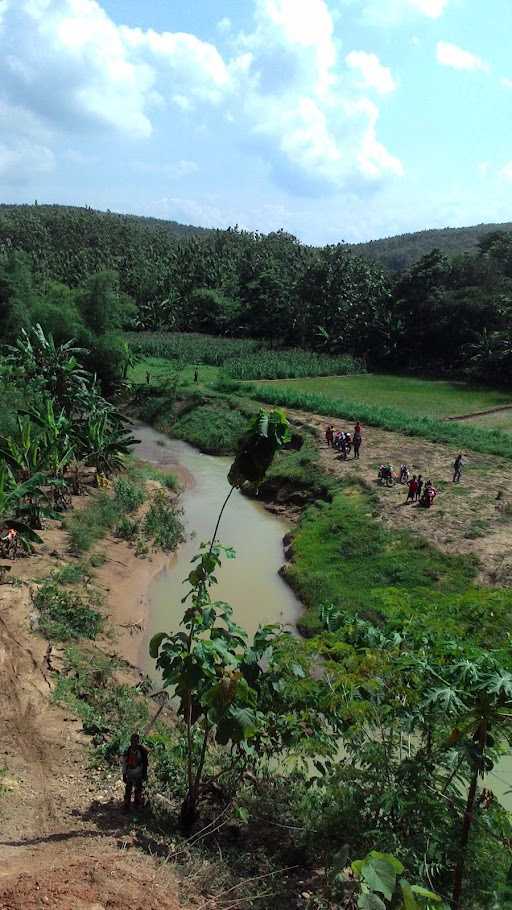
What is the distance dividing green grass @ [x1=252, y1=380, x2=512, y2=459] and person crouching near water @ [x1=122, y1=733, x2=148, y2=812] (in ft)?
74.7

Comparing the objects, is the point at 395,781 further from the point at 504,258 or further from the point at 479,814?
the point at 504,258

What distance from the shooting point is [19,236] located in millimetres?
81000

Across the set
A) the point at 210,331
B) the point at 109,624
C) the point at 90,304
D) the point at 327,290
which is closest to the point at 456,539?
the point at 109,624

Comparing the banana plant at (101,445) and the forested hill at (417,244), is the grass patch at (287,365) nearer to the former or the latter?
the banana plant at (101,445)

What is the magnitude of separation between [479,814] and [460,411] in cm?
3293

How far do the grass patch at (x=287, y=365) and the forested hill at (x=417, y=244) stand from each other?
6128 centimetres

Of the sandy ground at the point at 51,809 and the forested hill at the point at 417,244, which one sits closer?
the sandy ground at the point at 51,809

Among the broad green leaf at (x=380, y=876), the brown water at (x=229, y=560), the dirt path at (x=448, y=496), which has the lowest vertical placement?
the brown water at (x=229, y=560)

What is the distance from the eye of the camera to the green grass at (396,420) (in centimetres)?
2839

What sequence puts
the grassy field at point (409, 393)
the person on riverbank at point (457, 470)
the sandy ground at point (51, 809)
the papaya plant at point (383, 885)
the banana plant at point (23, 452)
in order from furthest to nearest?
the grassy field at point (409, 393) → the person on riverbank at point (457, 470) → the banana plant at point (23, 452) → the sandy ground at point (51, 809) → the papaya plant at point (383, 885)

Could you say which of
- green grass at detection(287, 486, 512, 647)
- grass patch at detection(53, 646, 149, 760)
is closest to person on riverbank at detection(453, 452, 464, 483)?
green grass at detection(287, 486, 512, 647)

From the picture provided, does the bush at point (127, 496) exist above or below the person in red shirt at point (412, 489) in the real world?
below

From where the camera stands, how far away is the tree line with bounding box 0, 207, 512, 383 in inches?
1499

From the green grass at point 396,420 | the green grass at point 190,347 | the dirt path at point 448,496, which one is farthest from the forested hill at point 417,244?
the dirt path at point 448,496
